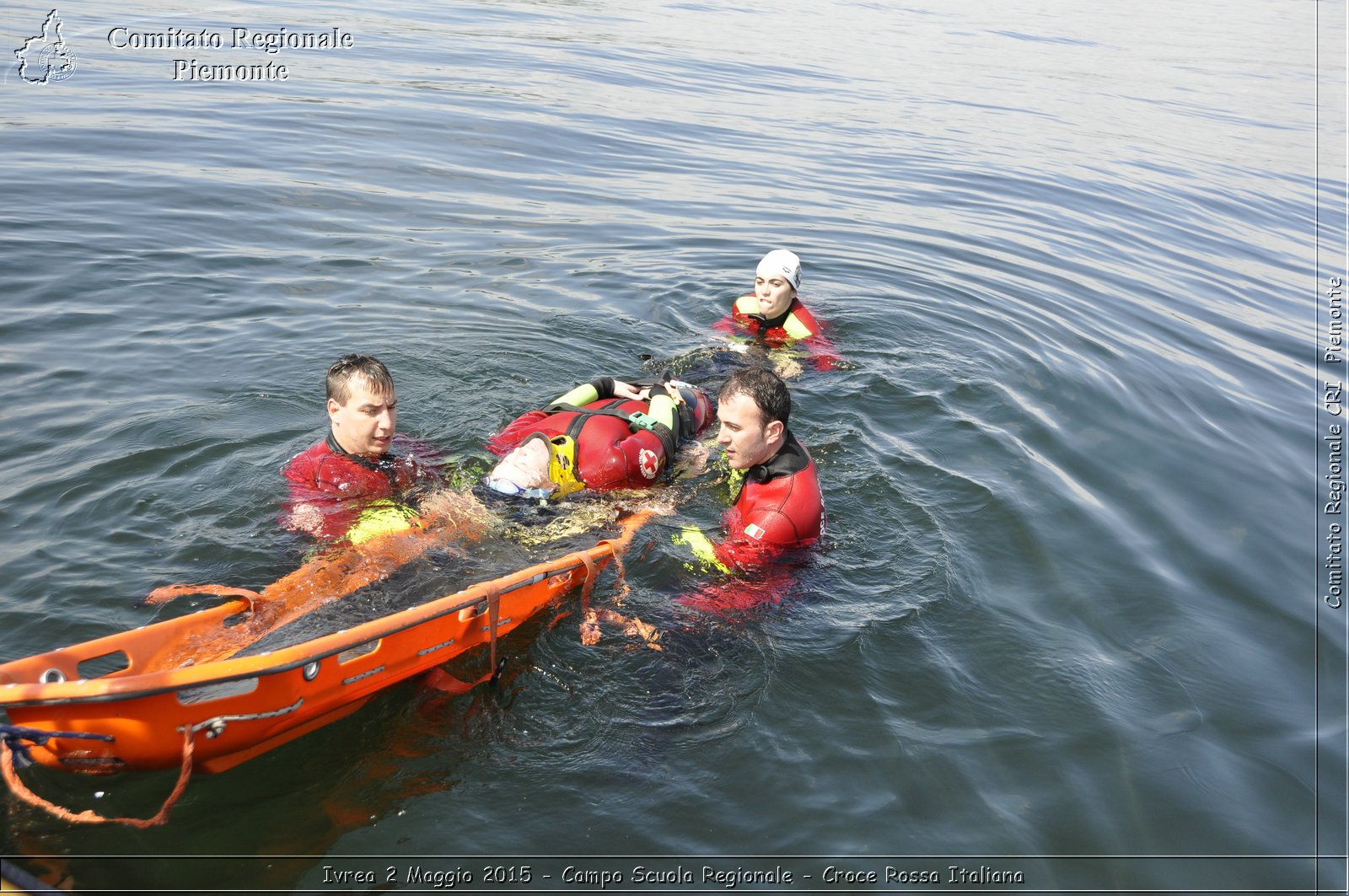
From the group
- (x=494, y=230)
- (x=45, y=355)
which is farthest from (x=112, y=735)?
(x=494, y=230)

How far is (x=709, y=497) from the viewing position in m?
6.49

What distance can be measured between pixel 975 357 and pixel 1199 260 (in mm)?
5888

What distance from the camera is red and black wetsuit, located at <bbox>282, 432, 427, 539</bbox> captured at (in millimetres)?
5215

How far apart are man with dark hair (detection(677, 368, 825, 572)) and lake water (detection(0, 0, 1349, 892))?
0.30 metres

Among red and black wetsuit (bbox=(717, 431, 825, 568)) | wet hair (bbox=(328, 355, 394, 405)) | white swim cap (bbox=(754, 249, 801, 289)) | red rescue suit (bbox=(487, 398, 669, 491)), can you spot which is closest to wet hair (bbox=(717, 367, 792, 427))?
red and black wetsuit (bbox=(717, 431, 825, 568))

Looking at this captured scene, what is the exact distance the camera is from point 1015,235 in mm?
13422

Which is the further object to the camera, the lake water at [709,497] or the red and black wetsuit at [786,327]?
the red and black wetsuit at [786,327]

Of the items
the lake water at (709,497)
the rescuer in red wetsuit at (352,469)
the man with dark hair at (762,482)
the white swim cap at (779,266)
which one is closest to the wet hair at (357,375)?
the rescuer in red wetsuit at (352,469)

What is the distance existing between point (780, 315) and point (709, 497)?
10.1ft

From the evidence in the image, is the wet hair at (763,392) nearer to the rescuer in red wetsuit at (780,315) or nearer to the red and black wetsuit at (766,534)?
the red and black wetsuit at (766,534)

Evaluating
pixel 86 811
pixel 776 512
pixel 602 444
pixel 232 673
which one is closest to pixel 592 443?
pixel 602 444

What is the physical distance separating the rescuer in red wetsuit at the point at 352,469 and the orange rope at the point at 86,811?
174cm

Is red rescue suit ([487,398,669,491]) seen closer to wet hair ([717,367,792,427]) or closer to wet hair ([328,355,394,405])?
wet hair ([717,367,792,427])

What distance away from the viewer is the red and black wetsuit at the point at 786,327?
901 cm
